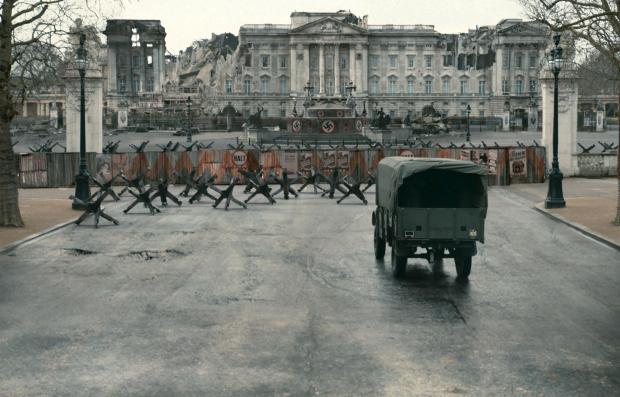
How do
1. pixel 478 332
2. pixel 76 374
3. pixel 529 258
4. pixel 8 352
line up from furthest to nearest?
pixel 529 258, pixel 478 332, pixel 8 352, pixel 76 374

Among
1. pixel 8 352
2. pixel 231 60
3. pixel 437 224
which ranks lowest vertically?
pixel 8 352

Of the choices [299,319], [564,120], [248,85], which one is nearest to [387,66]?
[248,85]

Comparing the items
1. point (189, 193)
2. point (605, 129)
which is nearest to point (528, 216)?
point (189, 193)

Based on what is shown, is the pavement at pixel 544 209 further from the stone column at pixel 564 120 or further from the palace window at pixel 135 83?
the palace window at pixel 135 83

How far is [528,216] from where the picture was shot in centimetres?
3203

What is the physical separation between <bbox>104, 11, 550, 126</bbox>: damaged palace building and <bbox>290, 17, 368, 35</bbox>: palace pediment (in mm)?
178

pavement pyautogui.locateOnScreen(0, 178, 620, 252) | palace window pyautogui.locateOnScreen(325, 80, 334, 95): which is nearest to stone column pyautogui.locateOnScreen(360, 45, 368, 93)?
palace window pyautogui.locateOnScreen(325, 80, 334, 95)

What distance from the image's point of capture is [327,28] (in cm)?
17225

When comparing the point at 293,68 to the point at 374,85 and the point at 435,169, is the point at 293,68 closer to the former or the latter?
the point at 374,85

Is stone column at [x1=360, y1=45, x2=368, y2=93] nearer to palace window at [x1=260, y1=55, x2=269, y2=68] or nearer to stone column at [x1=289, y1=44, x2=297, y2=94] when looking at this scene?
stone column at [x1=289, y1=44, x2=297, y2=94]

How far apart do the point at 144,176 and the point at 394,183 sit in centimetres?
2556

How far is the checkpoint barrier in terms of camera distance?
45.7m

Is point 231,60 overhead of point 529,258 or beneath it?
overhead

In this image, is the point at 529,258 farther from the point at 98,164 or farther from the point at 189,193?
the point at 98,164
